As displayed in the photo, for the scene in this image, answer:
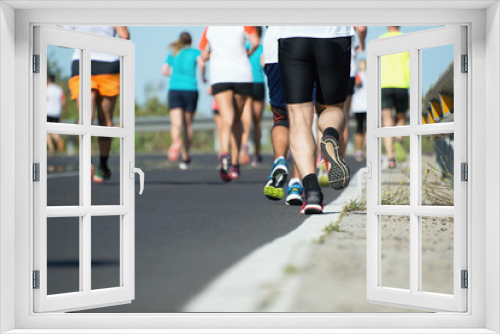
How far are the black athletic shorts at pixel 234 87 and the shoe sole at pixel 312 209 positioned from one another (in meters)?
3.50

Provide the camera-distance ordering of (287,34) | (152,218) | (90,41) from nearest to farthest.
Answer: (90,41), (287,34), (152,218)

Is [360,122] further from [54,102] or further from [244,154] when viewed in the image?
[54,102]

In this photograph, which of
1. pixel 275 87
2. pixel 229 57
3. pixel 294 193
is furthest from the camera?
pixel 229 57

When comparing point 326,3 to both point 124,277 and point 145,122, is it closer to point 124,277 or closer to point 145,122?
point 124,277

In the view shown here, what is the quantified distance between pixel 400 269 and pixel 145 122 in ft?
46.7

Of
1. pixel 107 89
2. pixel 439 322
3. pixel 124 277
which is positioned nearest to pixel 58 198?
pixel 107 89

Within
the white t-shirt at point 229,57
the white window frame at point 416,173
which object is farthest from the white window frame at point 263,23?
the white t-shirt at point 229,57

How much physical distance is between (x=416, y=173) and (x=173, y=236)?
190 cm

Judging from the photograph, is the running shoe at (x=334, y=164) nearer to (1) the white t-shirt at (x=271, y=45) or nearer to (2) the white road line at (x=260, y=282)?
(2) the white road line at (x=260, y=282)

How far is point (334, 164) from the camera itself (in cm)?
539

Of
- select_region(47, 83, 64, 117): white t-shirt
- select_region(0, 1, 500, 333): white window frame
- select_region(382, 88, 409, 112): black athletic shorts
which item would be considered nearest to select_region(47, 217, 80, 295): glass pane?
select_region(0, 1, 500, 333): white window frame

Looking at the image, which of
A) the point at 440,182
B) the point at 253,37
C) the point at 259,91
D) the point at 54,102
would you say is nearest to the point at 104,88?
the point at 253,37

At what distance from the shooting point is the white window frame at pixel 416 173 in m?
4.06

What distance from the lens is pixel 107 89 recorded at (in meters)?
7.51
